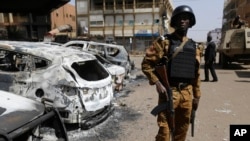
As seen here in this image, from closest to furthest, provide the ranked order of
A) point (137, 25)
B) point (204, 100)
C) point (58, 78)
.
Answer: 1. point (58, 78)
2. point (204, 100)
3. point (137, 25)

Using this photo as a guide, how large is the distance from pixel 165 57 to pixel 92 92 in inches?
79.3

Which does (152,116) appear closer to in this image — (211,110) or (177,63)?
(211,110)

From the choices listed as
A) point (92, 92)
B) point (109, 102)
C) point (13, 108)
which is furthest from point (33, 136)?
point (109, 102)

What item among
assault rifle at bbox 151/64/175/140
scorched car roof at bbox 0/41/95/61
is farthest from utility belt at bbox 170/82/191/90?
scorched car roof at bbox 0/41/95/61

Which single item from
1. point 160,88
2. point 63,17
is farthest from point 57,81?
point 63,17

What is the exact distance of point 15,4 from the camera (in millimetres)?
22125

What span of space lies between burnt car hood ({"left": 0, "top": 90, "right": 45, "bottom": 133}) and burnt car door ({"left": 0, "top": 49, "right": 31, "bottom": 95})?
2081mm

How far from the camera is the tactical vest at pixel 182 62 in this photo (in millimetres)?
3600

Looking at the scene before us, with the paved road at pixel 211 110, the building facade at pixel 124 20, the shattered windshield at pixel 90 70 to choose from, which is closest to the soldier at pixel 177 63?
the paved road at pixel 211 110

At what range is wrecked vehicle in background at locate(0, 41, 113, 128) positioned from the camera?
5.07m

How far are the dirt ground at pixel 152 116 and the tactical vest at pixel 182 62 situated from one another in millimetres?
1782

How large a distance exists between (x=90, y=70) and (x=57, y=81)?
2.96 ft

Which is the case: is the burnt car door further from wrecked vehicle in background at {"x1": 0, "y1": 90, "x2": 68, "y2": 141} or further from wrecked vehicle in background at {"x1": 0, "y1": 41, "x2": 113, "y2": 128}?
wrecked vehicle in background at {"x1": 0, "y1": 90, "x2": 68, "y2": 141}

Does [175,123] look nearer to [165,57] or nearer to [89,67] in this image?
[165,57]
